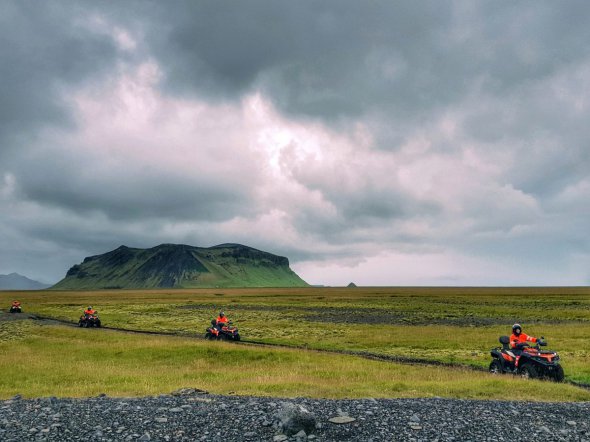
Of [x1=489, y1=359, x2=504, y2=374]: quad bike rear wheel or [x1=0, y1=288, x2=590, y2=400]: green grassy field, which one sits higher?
[x1=489, y1=359, x2=504, y2=374]: quad bike rear wheel

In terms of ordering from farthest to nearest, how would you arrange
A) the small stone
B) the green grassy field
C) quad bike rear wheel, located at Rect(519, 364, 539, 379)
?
quad bike rear wheel, located at Rect(519, 364, 539, 379) < the green grassy field < the small stone

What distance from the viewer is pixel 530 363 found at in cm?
2355

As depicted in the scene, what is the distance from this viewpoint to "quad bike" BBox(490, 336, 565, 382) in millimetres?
22764

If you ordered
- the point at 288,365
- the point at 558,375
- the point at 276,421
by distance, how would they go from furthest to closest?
the point at 288,365 < the point at 558,375 < the point at 276,421

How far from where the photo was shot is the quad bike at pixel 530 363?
896 inches

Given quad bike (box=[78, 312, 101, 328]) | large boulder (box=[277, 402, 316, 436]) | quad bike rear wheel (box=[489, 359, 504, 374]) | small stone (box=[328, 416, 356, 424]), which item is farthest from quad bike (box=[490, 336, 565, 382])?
quad bike (box=[78, 312, 101, 328])

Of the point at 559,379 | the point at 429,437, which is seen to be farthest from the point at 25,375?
the point at 559,379

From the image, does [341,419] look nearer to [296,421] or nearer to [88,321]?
[296,421]

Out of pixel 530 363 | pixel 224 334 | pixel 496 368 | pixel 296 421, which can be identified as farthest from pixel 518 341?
pixel 224 334

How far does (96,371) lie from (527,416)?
2400cm

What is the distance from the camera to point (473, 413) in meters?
13.6

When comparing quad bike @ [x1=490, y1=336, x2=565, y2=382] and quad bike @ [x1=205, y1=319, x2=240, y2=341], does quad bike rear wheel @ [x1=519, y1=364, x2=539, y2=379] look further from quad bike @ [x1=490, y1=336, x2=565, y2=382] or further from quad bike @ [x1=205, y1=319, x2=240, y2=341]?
quad bike @ [x1=205, y1=319, x2=240, y2=341]

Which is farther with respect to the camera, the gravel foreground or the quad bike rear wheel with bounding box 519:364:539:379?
the quad bike rear wheel with bounding box 519:364:539:379

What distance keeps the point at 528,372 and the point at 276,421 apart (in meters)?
17.0
